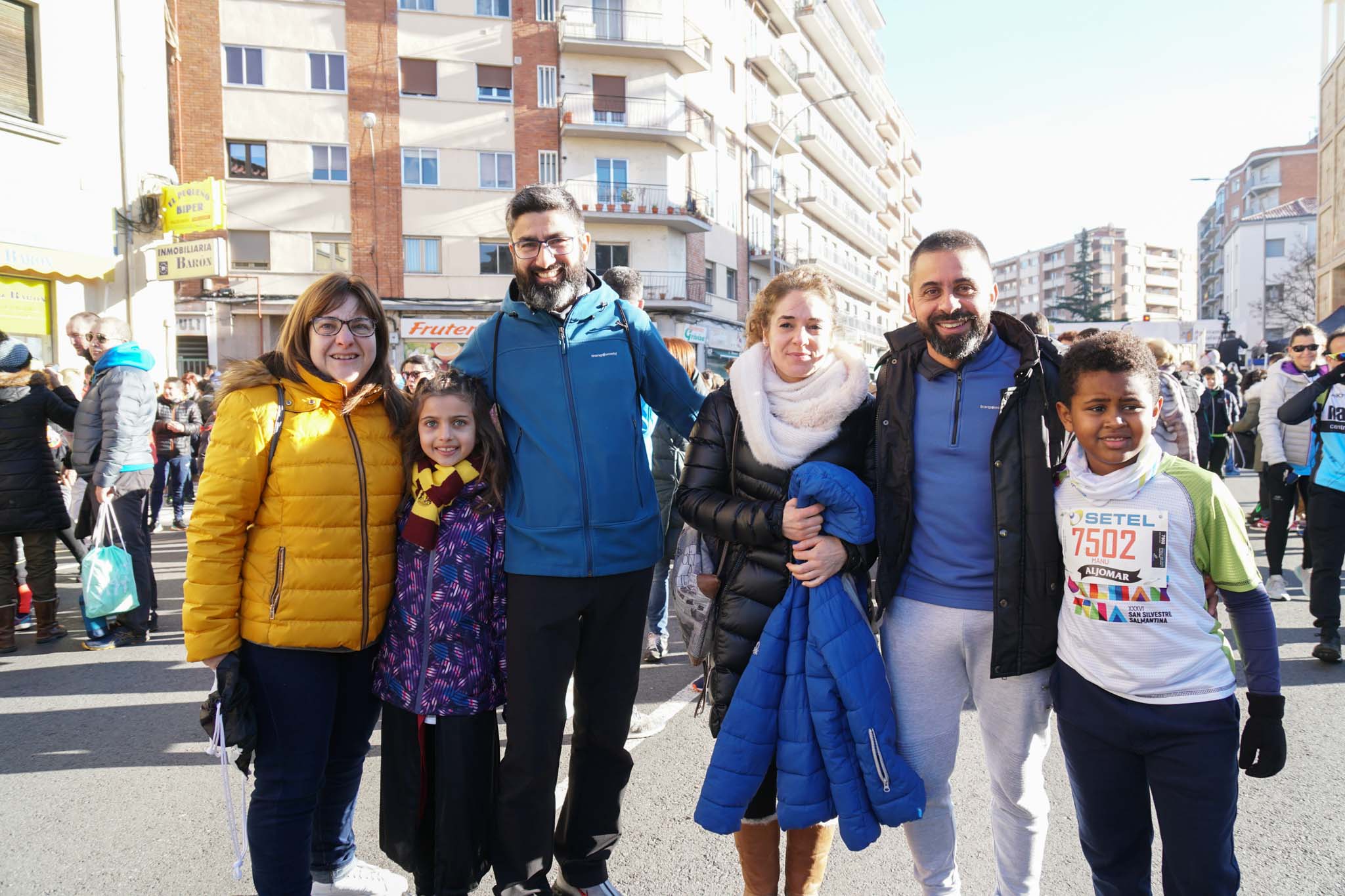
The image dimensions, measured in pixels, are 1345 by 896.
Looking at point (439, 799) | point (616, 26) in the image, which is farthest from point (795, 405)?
point (616, 26)

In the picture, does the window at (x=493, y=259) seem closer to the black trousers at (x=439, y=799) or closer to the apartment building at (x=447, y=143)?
the apartment building at (x=447, y=143)

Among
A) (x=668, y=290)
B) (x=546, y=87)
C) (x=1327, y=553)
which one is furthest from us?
(x=668, y=290)

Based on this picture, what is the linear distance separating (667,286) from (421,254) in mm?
8558

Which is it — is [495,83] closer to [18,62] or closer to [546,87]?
[546,87]

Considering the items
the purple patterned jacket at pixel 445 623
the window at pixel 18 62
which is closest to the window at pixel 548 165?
the window at pixel 18 62

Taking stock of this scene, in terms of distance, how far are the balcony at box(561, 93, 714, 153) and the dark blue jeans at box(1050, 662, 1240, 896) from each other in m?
28.9

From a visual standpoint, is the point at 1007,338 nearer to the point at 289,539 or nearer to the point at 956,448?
the point at 956,448

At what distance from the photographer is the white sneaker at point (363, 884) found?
302 centimetres

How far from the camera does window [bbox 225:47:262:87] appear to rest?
25984mm

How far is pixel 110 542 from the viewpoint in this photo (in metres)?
6.16

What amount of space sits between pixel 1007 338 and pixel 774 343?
0.75m

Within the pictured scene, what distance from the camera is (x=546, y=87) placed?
2889 centimetres

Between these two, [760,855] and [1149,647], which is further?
[760,855]

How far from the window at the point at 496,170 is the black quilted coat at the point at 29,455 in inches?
922
